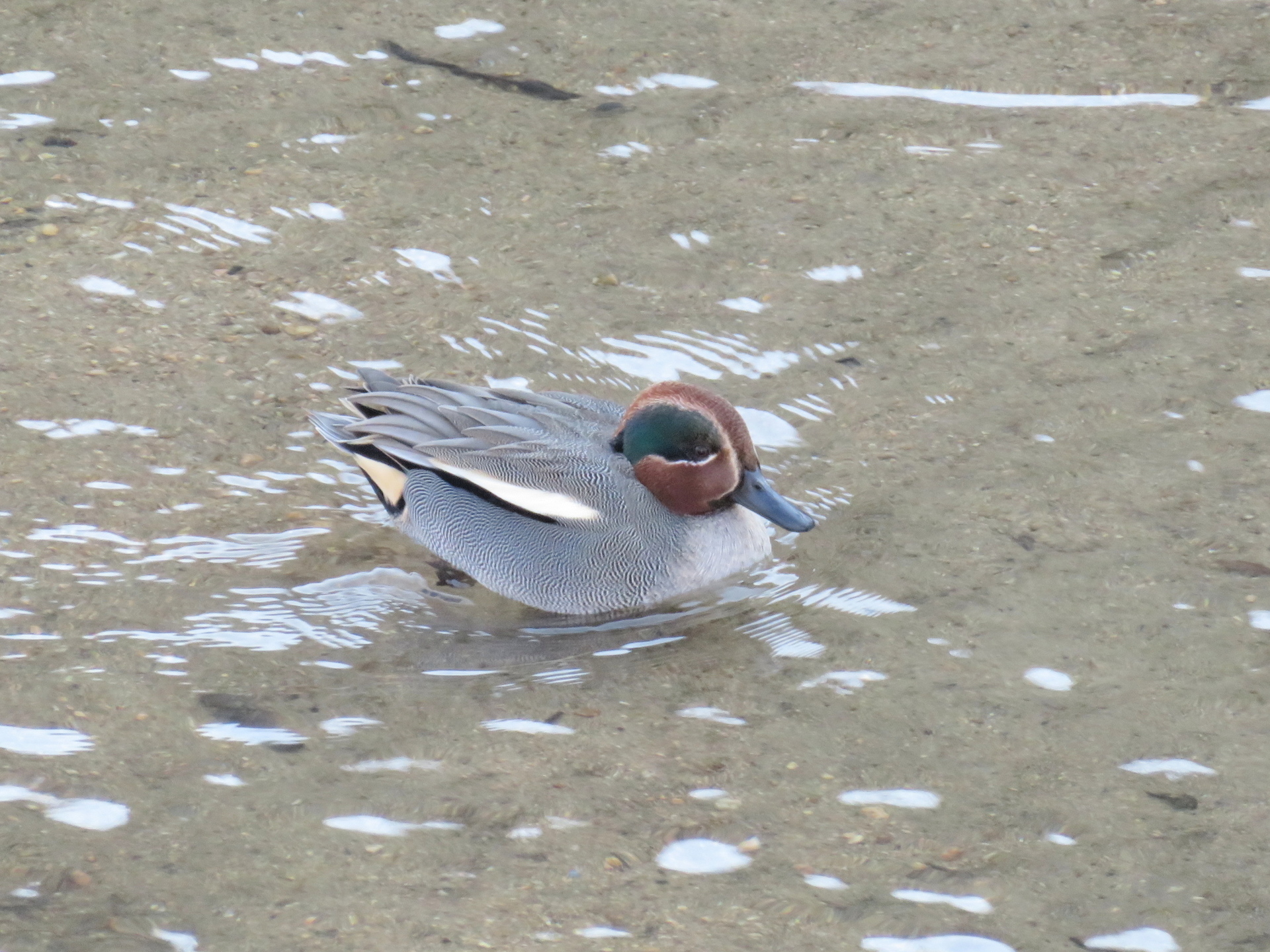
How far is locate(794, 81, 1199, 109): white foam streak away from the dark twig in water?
48.8 inches

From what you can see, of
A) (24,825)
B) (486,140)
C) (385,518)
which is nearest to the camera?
(24,825)

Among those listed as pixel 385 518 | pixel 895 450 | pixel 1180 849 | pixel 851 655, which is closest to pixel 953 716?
pixel 851 655

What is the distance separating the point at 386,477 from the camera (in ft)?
17.9

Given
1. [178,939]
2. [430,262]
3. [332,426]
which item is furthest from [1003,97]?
[178,939]

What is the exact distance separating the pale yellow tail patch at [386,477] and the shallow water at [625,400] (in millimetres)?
150

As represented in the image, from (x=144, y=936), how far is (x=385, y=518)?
213cm

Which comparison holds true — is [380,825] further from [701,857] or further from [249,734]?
[701,857]

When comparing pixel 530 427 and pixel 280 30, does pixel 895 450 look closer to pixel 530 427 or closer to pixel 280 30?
pixel 530 427

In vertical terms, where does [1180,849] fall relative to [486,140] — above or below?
below

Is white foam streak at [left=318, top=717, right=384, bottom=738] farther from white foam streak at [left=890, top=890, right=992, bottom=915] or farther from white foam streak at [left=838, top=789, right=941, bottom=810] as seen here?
white foam streak at [left=890, top=890, right=992, bottom=915]

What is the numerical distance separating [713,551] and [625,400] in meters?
1.11

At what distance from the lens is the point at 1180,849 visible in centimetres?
404

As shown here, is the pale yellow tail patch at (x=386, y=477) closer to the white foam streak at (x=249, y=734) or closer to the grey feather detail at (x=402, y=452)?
the grey feather detail at (x=402, y=452)

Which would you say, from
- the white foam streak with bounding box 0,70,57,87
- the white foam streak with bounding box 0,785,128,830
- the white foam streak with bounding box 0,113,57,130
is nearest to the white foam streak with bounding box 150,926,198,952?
the white foam streak with bounding box 0,785,128,830
